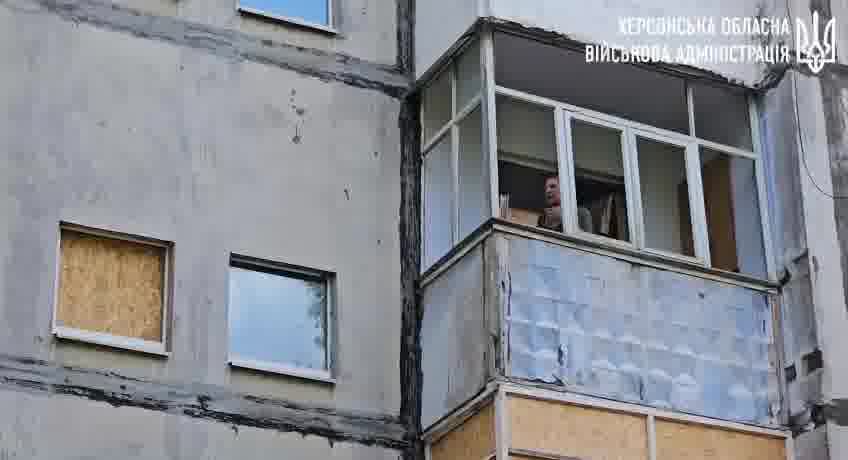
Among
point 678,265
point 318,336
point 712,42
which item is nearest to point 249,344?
point 318,336

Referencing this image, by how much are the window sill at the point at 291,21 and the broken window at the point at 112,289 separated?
8.60 ft

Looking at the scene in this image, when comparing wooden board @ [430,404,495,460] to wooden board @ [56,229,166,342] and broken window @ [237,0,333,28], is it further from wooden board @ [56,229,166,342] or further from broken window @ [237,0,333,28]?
broken window @ [237,0,333,28]

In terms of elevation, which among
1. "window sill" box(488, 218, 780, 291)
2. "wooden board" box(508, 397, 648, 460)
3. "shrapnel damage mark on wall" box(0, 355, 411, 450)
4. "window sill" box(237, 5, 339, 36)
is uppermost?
"window sill" box(237, 5, 339, 36)

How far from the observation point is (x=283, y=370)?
14.0 metres

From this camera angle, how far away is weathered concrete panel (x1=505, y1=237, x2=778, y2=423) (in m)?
13.6

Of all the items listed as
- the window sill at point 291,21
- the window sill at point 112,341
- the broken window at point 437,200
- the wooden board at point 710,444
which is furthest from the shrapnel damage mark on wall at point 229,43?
the wooden board at point 710,444

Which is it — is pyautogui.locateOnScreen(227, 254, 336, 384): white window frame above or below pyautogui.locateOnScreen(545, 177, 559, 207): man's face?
below

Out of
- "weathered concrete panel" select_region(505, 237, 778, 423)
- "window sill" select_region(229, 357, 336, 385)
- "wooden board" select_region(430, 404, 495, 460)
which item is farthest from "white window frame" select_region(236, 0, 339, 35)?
"wooden board" select_region(430, 404, 495, 460)

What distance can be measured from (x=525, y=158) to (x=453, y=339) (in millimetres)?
2511

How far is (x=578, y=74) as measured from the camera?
50.8 ft

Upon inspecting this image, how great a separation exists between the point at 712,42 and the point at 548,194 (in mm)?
2446

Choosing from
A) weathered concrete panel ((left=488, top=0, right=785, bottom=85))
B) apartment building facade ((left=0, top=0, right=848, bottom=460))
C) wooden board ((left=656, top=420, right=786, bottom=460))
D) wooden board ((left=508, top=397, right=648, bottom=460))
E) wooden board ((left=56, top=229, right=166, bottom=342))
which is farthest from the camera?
weathered concrete panel ((left=488, top=0, right=785, bottom=85))

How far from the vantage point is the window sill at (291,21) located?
15.2 metres

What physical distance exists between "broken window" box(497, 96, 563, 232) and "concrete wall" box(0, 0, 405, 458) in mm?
1087
